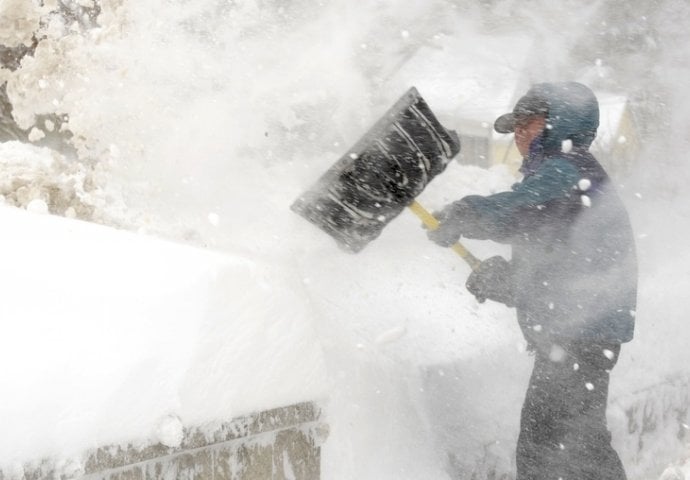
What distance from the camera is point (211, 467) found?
1814 mm

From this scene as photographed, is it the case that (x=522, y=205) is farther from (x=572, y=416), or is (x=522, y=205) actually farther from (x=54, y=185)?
(x=54, y=185)

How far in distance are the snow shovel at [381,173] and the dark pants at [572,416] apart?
829 mm

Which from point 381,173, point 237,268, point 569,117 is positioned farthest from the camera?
point 569,117

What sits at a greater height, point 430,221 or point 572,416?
point 430,221

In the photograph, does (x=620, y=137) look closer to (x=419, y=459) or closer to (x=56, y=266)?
(x=419, y=459)

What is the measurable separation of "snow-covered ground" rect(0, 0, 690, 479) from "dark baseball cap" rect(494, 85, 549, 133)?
85 centimetres

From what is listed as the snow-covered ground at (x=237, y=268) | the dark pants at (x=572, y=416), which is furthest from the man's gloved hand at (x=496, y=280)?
the snow-covered ground at (x=237, y=268)

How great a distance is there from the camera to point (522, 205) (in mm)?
2633

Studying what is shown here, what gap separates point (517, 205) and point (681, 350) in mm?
1955

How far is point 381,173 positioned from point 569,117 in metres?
0.77

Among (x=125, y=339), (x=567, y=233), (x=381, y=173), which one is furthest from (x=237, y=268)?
(x=567, y=233)

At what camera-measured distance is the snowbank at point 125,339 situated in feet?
4.47

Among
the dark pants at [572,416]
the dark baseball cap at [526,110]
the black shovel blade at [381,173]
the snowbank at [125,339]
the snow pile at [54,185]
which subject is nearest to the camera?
the snowbank at [125,339]

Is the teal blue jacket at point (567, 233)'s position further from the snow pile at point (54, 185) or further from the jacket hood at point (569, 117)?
the snow pile at point (54, 185)
